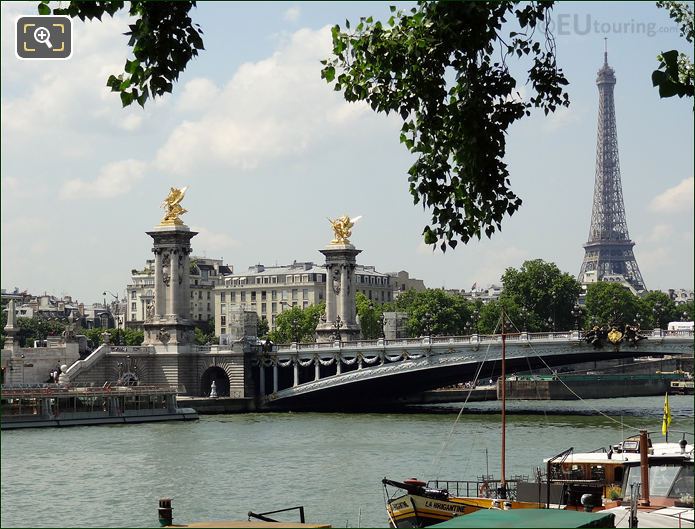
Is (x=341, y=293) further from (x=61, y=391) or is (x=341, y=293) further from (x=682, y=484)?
(x=682, y=484)

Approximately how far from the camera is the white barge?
48719mm

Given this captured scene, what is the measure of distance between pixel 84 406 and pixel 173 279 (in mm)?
12426

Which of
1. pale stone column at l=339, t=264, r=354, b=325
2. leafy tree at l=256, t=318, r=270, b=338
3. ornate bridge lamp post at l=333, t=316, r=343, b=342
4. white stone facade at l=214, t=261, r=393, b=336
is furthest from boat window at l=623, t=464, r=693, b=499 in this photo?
white stone facade at l=214, t=261, r=393, b=336

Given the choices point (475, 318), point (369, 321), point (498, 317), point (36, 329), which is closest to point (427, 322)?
point (498, 317)

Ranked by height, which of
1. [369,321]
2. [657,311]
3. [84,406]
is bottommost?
[84,406]

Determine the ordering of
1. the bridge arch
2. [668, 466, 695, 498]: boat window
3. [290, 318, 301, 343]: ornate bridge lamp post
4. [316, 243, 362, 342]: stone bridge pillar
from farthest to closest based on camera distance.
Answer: [290, 318, 301, 343]: ornate bridge lamp post < [316, 243, 362, 342]: stone bridge pillar < the bridge arch < [668, 466, 695, 498]: boat window

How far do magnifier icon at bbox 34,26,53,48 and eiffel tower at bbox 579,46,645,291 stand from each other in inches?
5972

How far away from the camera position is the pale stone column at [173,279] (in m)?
62.9

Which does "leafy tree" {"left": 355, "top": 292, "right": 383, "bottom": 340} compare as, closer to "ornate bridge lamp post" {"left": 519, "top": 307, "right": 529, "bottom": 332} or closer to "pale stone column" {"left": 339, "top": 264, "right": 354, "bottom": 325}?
"ornate bridge lamp post" {"left": 519, "top": 307, "right": 529, "bottom": 332}

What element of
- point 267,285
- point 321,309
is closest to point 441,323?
point 321,309

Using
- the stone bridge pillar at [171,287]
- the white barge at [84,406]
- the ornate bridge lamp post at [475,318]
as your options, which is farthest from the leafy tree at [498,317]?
the white barge at [84,406]

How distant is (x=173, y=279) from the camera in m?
62.8

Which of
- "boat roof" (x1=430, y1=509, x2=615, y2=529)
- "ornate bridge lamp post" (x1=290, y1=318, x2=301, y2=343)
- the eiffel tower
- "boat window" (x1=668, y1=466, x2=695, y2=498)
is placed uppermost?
the eiffel tower

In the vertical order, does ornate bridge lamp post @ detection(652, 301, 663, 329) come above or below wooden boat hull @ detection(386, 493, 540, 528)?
above
